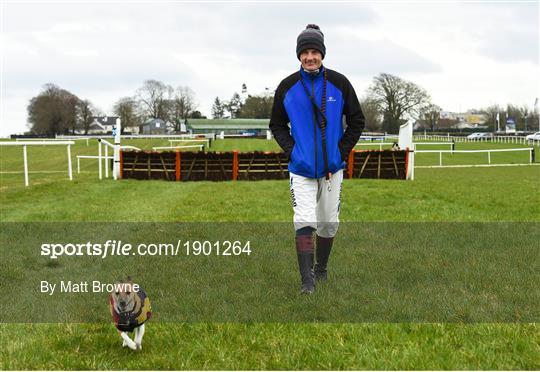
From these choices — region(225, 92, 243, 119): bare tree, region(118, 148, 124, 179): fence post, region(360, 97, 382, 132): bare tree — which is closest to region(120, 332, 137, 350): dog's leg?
region(118, 148, 124, 179): fence post

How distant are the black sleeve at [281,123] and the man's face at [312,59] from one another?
0.28m

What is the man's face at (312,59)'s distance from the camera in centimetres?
493

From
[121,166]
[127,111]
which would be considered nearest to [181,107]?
[127,111]

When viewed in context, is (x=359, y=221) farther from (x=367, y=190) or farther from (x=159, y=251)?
(x=367, y=190)

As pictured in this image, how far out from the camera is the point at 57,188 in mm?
14914

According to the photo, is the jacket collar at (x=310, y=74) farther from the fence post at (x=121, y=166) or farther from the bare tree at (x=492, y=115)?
the bare tree at (x=492, y=115)

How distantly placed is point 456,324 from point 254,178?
16268 millimetres

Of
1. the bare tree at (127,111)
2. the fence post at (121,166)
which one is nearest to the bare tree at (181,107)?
the bare tree at (127,111)

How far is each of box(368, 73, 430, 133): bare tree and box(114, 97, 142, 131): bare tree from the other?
4680 centimetres

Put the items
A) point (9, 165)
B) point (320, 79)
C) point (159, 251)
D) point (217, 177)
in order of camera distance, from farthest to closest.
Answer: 1. point (9, 165)
2. point (217, 177)
3. point (159, 251)
4. point (320, 79)

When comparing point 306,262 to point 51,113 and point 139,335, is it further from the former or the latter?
point 51,113

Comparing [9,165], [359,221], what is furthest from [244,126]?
[359,221]

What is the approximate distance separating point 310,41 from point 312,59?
0.50 feet

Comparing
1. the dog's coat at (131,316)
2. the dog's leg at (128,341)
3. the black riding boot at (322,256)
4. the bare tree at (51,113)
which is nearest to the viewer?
the dog's coat at (131,316)
